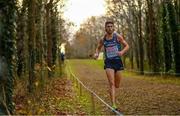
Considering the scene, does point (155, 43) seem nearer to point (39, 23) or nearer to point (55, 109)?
point (39, 23)

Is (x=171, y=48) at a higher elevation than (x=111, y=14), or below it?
below

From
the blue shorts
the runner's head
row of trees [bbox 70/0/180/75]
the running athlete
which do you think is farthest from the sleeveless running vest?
row of trees [bbox 70/0/180/75]

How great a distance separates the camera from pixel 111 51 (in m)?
→ 14.0

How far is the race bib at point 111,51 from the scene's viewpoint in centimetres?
1391

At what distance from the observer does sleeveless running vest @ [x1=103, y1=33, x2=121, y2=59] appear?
45.6 ft

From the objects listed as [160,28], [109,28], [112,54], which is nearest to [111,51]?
[112,54]

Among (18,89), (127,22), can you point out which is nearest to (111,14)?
(127,22)

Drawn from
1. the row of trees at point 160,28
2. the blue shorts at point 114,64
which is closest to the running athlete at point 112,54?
the blue shorts at point 114,64

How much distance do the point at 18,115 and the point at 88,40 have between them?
462 ft

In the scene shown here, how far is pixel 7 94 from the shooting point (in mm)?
11953

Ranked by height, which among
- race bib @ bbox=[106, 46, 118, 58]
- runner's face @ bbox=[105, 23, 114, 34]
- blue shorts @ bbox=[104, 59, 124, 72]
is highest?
runner's face @ bbox=[105, 23, 114, 34]

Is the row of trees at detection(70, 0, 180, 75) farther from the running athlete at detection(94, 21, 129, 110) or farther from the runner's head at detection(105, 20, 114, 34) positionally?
the runner's head at detection(105, 20, 114, 34)

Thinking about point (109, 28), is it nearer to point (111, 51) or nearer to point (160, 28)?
point (111, 51)

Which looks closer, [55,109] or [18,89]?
[55,109]
